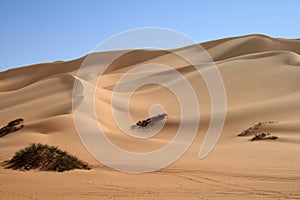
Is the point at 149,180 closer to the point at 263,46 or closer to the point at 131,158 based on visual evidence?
the point at 131,158

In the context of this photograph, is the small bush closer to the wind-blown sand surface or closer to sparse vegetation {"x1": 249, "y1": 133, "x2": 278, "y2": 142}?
the wind-blown sand surface

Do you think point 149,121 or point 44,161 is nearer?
point 44,161

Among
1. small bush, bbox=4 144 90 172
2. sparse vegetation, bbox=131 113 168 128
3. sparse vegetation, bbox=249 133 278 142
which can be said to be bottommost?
small bush, bbox=4 144 90 172

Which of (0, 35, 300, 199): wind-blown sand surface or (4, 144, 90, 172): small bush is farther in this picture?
(4, 144, 90, 172): small bush

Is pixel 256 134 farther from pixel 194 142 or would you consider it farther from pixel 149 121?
pixel 149 121

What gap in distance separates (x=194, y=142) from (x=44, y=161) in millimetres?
7221

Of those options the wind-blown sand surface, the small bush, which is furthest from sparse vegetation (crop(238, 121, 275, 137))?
the small bush

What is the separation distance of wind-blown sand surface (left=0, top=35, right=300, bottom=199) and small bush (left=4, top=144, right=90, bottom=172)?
43 cm

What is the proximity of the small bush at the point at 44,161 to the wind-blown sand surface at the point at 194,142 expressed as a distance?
17.1 inches

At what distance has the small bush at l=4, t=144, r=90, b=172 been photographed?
31.7 ft

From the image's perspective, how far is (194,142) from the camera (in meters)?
15.8

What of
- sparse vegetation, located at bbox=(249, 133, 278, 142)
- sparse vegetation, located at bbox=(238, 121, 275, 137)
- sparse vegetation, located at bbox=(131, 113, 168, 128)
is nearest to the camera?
sparse vegetation, located at bbox=(249, 133, 278, 142)

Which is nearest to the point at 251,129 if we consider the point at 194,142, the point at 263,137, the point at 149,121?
the point at 263,137

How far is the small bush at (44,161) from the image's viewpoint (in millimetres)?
9648
